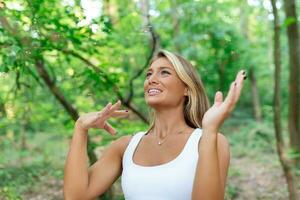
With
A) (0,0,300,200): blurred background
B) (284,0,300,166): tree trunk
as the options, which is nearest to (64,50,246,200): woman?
(0,0,300,200): blurred background

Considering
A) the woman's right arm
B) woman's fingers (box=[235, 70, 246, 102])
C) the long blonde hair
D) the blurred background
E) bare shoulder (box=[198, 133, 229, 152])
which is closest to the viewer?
woman's fingers (box=[235, 70, 246, 102])

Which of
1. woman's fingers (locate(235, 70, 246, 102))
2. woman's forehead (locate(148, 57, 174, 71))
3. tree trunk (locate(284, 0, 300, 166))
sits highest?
woman's forehead (locate(148, 57, 174, 71))

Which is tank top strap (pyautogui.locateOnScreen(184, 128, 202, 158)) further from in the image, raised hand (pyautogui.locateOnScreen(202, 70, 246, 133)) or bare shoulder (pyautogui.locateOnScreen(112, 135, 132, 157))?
bare shoulder (pyautogui.locateOnScreen(112, 135, 132, 157))

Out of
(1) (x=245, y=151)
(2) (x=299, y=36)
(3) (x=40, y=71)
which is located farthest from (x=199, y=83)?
(1) (x=245, y=151)

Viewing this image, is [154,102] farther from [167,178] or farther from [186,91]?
[167,178]

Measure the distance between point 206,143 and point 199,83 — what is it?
0.76m

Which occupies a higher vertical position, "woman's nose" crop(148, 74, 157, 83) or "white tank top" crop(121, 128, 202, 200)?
"woman's nose" crop(148, 74, 157, 83)

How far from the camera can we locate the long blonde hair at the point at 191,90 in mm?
2914

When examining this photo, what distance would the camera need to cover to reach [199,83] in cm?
298

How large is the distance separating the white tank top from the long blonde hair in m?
0.23

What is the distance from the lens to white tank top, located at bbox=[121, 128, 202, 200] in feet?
8.37

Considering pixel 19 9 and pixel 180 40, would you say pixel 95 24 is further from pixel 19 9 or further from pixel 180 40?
pixel 180 40

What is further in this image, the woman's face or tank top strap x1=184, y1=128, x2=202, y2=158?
the woman's face

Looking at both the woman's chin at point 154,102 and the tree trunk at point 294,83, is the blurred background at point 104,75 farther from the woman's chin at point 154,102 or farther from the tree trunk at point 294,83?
the woman's chin at point 154,102
